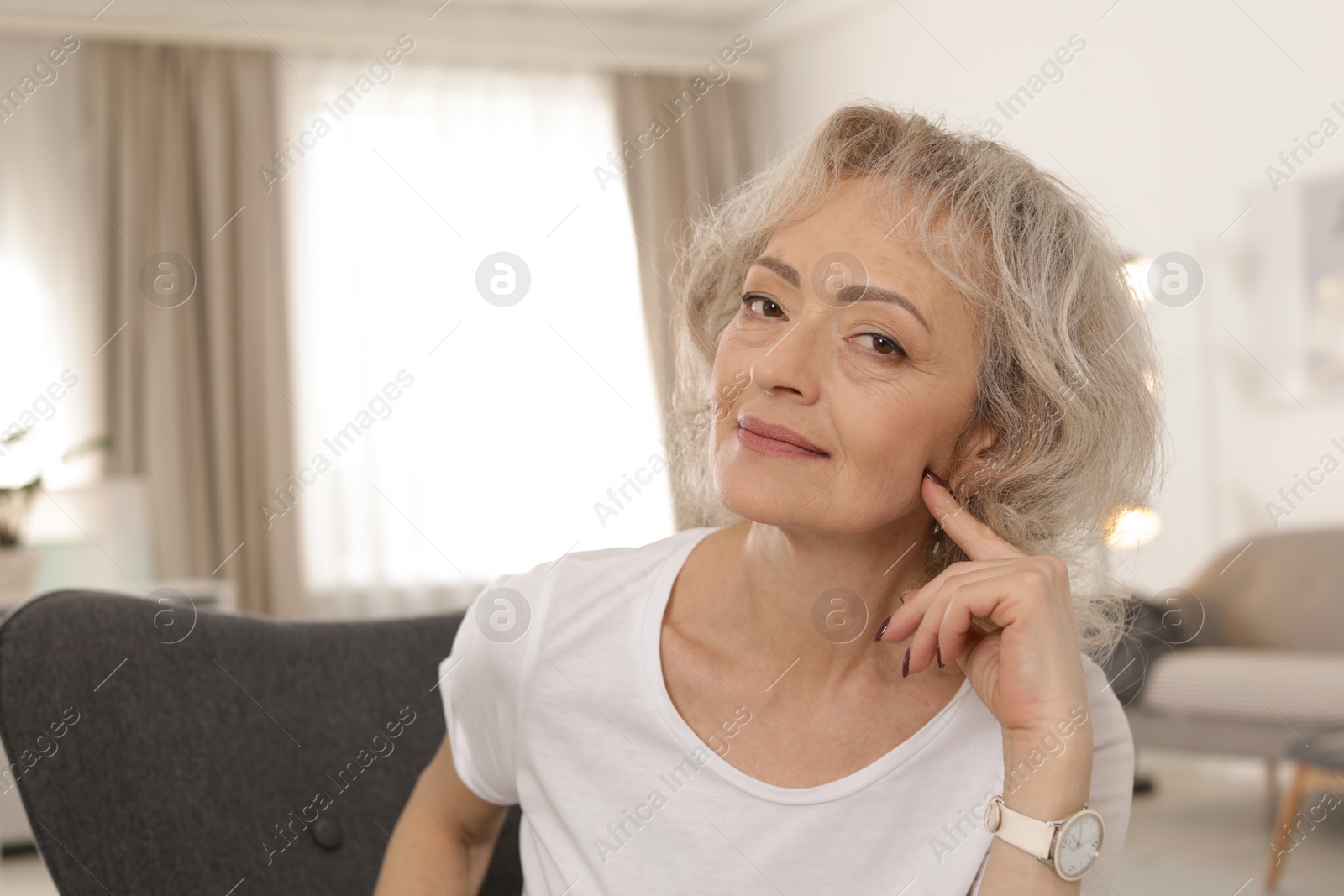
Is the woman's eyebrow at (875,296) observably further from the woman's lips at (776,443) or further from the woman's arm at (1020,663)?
the woman's arm at (1020,663)

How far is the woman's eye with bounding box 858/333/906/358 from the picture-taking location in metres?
1.14

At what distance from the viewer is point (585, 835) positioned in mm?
1149

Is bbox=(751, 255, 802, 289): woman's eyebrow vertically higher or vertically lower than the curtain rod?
lower

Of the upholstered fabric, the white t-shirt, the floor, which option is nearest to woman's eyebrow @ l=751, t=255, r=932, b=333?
the white t-shirt

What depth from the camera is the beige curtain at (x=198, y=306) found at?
15.6 ft

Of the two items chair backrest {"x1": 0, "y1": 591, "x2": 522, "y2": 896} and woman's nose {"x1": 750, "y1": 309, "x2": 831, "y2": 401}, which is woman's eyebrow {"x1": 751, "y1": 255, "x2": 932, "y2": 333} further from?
chair backrest {"x1": 0, "y1": 591, "x2": 522, "y2": 896}

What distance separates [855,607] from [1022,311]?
1.15ft

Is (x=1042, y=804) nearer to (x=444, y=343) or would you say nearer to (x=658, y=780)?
(x=658, y=780)

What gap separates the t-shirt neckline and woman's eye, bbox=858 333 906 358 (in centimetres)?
33

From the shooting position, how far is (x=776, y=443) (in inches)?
43.4

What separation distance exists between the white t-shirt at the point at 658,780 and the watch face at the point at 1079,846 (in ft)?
0.31

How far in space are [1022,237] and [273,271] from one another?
14.4 feet

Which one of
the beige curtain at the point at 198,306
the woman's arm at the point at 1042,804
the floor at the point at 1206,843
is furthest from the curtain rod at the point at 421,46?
the woman's arm at the point at 1042,804

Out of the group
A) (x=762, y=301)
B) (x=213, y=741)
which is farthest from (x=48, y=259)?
(x=762, y=301)
